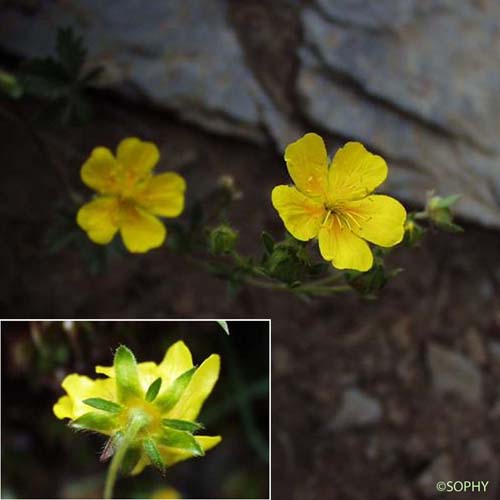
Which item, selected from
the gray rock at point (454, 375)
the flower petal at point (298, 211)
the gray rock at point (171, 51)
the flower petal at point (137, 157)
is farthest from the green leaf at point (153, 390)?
the gray rock at point (454, 375)

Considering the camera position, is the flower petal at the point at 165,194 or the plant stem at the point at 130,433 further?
the flower petal at the point at 165,194

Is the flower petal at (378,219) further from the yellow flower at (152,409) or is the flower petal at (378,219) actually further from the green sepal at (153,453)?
the green sepal at (153,453)

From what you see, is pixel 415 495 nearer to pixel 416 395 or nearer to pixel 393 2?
pixel 416 395

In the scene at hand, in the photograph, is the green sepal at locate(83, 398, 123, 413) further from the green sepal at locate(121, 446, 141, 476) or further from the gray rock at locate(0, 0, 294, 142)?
the gray rock at locate(0, 0, 294, 142)

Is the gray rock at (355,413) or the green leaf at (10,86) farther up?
the green leaf at (10,86)

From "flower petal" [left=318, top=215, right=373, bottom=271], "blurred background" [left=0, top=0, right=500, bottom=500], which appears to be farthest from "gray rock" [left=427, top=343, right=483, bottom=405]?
"flower petal" [left=318, top=215, right=373, bottom=271]

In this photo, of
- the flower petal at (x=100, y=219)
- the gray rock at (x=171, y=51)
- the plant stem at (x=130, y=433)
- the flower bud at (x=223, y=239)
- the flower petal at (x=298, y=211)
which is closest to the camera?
the plant stem at (x=130, y=433)

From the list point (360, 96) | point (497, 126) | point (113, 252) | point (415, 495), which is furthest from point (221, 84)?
point (415, 495)
